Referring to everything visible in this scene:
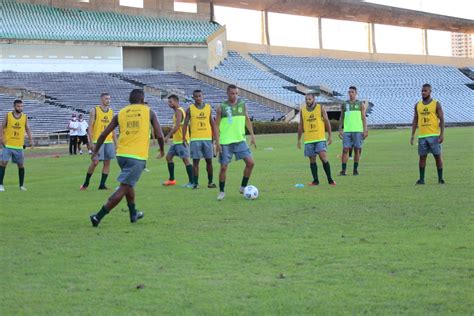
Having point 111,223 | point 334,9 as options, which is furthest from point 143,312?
point 334,9

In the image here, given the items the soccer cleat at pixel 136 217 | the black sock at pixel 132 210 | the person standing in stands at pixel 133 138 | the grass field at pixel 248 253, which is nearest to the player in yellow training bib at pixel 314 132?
the grass field at pixel 248 253

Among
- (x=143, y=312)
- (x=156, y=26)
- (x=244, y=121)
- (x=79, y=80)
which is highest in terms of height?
(x=156, y=26)

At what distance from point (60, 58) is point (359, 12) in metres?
39.0

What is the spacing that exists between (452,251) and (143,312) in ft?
12.1

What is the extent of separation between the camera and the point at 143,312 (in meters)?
6.20

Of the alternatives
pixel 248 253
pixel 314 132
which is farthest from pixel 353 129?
pixel 248 253

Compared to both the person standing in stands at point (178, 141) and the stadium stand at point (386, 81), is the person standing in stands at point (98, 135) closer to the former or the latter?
the person standing in stands at point (178, 141)

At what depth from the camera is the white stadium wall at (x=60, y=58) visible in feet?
209

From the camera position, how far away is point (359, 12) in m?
90.7

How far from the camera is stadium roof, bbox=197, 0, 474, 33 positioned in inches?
3314

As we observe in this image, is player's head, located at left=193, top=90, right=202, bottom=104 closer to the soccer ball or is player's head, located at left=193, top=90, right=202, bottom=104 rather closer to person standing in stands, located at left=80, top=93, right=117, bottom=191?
person standing in stands, located at left=80, top=93, right=117, bottom=191

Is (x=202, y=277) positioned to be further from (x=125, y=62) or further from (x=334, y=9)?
(x=334, y=9)

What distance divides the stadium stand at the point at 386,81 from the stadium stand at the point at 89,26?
1012 centimetres

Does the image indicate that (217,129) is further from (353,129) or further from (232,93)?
(353,129)
